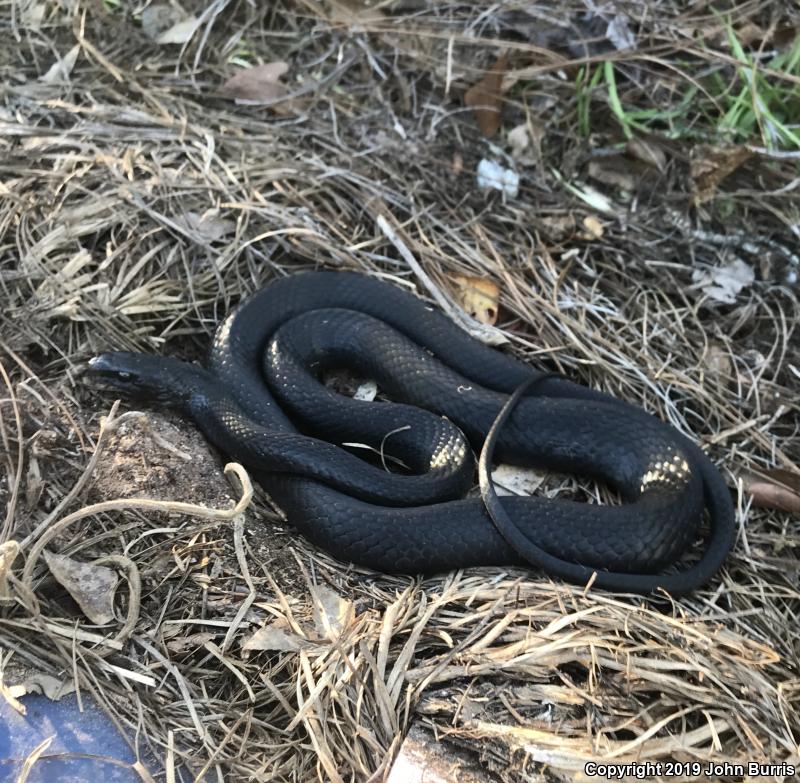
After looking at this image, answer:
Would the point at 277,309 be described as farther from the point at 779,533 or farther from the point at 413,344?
the point at 779,533

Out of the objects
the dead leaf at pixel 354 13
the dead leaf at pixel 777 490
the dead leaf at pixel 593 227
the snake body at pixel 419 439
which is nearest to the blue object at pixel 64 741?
the snake body at pixel 419 439

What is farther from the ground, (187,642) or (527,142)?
(527,142)

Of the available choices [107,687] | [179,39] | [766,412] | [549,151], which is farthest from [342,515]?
[179,39]

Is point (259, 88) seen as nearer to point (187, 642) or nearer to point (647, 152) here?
point (647, 152)

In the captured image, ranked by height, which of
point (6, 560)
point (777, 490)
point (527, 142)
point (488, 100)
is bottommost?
point (777, 490)

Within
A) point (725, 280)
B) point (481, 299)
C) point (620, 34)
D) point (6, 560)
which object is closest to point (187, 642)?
point (6, 560)

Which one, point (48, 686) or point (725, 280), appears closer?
point (48, 686)

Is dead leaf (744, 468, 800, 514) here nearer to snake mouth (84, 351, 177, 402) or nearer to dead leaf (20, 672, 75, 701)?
snake mouth (84, 351, 177, 402)
